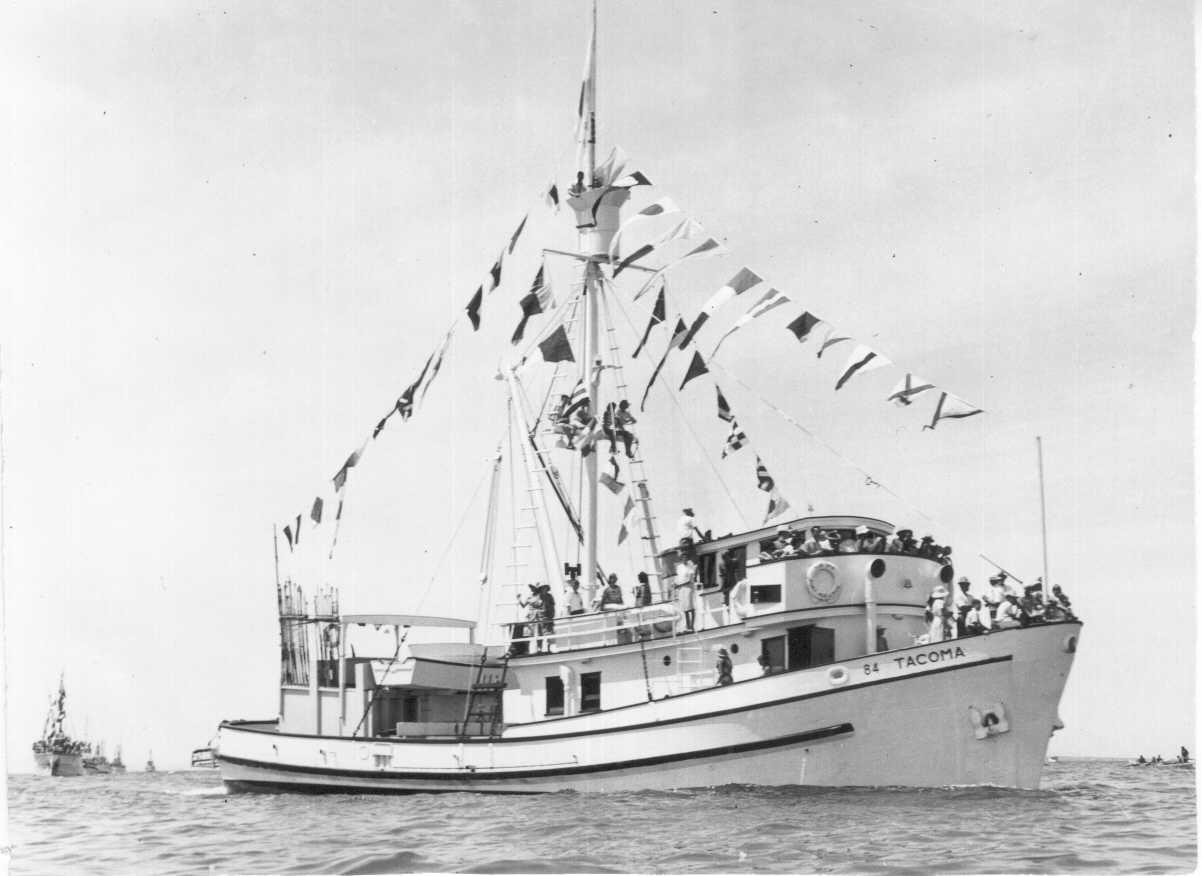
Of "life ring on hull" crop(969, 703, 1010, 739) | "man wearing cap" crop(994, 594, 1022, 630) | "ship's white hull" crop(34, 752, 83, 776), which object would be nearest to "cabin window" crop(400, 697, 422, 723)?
"life ring on hull" crop(969, 703, 1010, 739)

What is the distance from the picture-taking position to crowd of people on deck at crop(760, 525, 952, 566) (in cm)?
2524

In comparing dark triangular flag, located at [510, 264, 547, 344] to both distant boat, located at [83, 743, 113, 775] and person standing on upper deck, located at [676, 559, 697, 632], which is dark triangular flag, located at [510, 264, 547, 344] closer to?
person standing on upper deck, located at [676, 559, 697, 632]

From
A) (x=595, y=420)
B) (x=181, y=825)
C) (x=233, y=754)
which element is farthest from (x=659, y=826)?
(x=233, y=754)

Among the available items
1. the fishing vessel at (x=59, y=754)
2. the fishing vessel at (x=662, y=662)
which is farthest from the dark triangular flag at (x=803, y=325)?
the fishing vessel at (x=59, y=754)

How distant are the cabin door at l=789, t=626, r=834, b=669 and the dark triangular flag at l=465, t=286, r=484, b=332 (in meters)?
9.30

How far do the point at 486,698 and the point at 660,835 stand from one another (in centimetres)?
1179

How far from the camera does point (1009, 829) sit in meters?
18.3

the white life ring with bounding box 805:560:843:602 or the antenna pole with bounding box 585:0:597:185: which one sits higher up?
the antenna pole with bounding box 585:0:597:185

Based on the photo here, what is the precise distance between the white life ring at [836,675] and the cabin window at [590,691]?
5.29 metres

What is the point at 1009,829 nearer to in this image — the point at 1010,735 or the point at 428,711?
the point at 1010,735

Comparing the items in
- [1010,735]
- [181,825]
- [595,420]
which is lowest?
[181,825]

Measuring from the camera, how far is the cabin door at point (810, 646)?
24875 millimetres

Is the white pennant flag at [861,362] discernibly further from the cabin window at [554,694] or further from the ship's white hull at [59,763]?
the ship's white hull at [59,763]

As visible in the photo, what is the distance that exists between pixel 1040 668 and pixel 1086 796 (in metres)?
4.04
